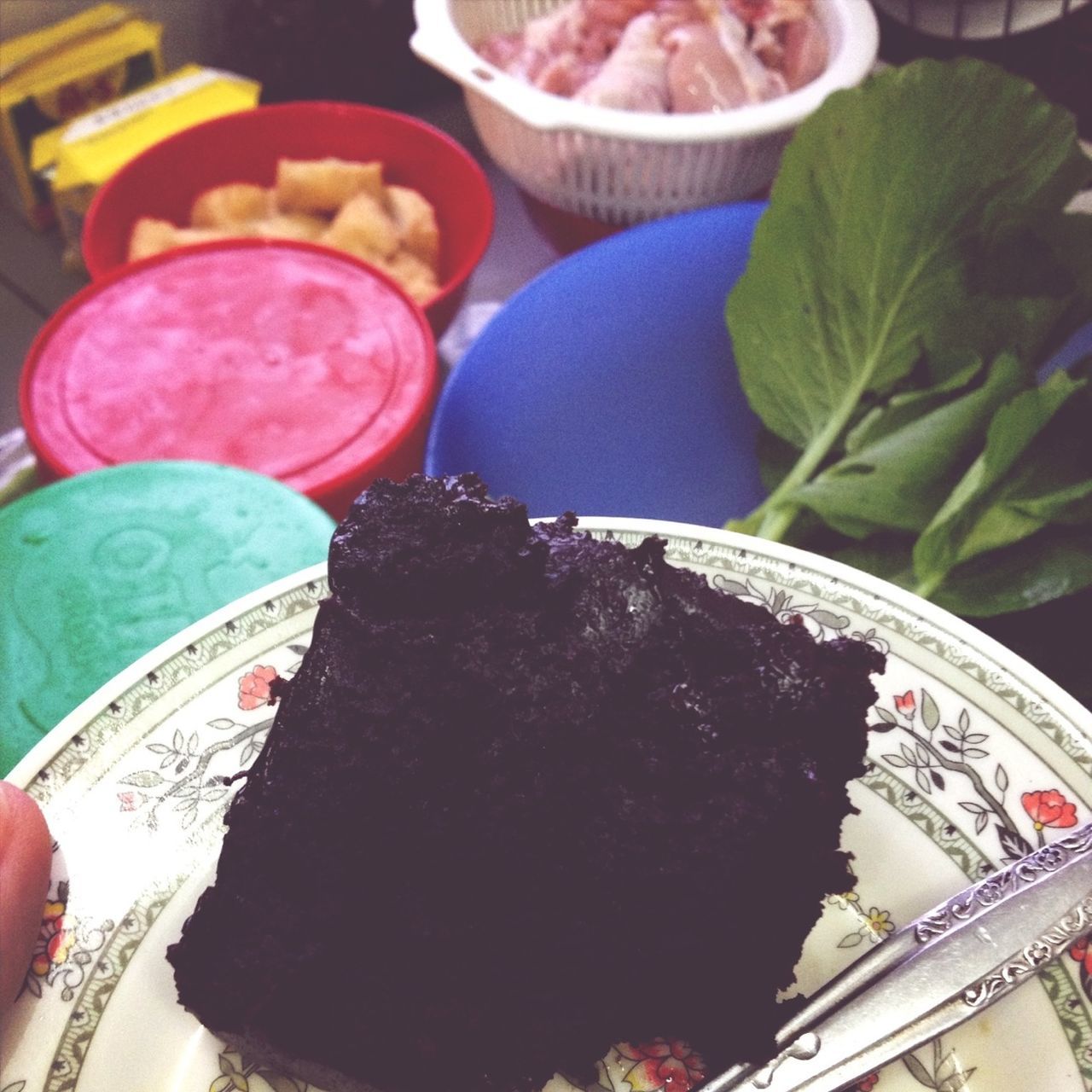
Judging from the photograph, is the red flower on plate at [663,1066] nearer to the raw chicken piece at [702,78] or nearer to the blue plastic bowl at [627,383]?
the blue plastic bowl at [627,383]

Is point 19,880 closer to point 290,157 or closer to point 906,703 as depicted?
point 906,703

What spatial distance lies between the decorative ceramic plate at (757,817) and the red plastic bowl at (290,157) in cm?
81

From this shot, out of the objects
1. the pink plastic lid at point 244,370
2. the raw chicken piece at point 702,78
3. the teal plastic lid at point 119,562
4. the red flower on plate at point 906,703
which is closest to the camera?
the red flower on plate at point 906,703

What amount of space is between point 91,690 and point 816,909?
66cm

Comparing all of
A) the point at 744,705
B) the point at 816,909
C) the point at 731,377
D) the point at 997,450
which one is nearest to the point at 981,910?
the point at 816,909

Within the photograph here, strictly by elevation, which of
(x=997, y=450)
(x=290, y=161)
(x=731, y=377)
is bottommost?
(x=731, y=377)

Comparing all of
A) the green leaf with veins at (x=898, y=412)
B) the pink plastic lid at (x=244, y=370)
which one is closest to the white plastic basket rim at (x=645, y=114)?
the pink plastic lid at (x=244, y=370)

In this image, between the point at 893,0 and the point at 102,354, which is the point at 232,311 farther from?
the point at 893,0

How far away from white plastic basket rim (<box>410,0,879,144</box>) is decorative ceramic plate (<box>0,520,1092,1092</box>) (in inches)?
28.4

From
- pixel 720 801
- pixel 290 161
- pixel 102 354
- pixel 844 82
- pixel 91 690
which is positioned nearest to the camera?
pixel 720 801

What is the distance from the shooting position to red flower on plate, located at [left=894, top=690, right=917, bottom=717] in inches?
29.2

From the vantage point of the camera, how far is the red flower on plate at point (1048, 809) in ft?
2.20

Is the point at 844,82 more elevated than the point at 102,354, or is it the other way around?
the point at 844,82

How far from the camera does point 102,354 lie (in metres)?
1.24
